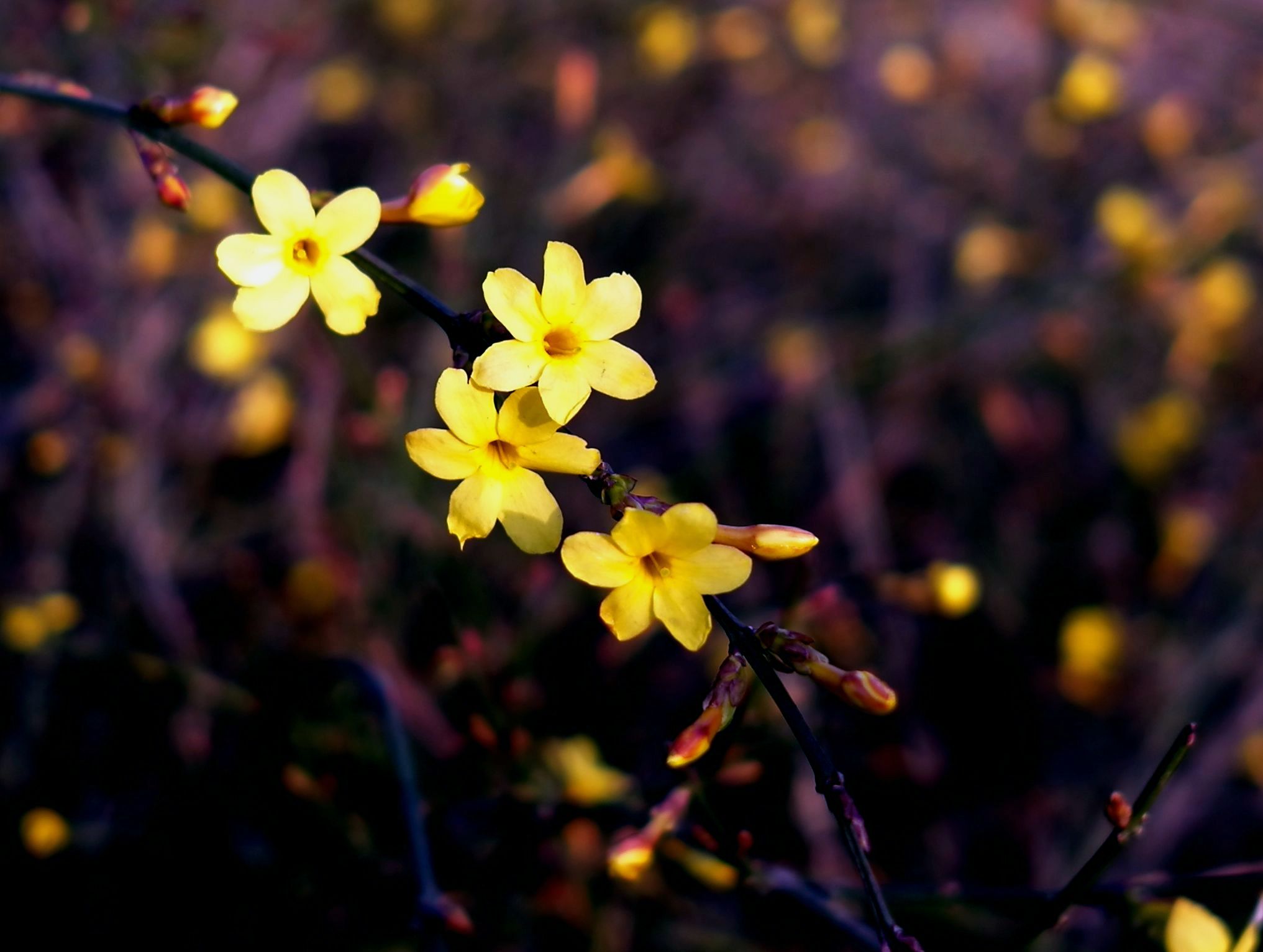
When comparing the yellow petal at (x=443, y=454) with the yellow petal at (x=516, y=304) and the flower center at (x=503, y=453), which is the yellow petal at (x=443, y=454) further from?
the yellow petal at (x=516, y=304)

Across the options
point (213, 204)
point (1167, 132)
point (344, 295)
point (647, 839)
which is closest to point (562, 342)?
point (344, 295)

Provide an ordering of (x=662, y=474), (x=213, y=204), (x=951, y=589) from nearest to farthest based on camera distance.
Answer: (x=951, y=589) → (x=662, y=474) → (x=213, y=204)

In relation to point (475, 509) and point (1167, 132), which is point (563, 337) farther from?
point (1167, 132)

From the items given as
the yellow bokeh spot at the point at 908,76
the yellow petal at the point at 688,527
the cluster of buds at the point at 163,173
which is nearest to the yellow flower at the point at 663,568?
the yellow petal at the point at 688,527

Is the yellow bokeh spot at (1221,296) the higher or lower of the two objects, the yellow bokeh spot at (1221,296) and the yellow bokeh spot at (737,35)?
the lower

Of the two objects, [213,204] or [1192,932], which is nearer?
[1192,932]

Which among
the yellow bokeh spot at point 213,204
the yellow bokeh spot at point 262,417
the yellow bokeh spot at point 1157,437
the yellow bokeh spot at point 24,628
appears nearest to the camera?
the yellow bokeh spot at point 24,628

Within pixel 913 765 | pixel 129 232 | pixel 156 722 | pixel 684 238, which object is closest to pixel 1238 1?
pixel 684 238
